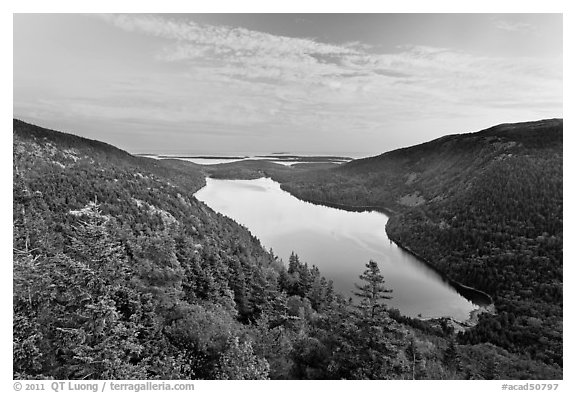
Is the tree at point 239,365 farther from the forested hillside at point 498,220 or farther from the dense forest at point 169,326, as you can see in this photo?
the forested hillside at point 498,220

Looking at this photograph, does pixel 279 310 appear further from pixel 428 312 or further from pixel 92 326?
pixel 428 312

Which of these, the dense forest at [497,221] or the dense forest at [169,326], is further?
the dense forest at [497,221]

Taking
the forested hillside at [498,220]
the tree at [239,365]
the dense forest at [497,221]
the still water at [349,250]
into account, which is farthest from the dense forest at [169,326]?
the still water at [349,250]

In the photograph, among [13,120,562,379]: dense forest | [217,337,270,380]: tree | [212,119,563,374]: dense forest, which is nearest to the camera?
[13,120,562,379]: dense forest

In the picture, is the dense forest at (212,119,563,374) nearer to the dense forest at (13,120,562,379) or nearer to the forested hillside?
the forested hillside

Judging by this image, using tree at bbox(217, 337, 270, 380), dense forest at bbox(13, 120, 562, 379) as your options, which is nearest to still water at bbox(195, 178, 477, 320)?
dense forest at bbox(13, 120, 562, 379)

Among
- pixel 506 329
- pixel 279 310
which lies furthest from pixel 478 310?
pixel 279 310

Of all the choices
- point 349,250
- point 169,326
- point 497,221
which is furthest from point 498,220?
point 169,326
